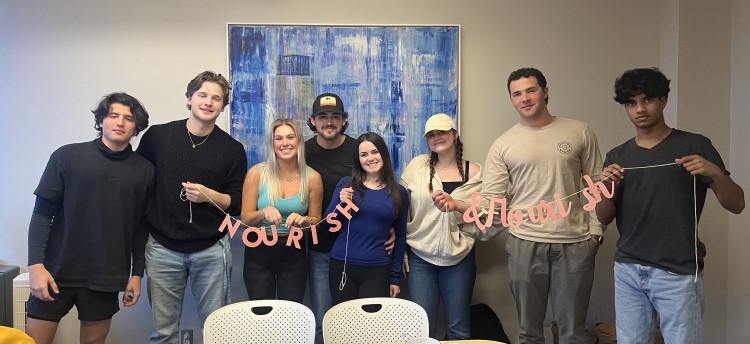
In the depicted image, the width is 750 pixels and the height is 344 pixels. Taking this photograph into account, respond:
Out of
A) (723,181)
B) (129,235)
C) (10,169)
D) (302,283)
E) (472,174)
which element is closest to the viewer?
(723,181)

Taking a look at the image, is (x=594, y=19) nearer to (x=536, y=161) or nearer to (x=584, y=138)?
Answer: (x=584, y=138)

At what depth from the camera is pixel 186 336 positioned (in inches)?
115

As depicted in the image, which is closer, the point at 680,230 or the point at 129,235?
the point at 680,230

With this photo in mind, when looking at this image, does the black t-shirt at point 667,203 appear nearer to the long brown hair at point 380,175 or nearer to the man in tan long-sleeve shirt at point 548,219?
the man in tan long-sleeve shirt at point 548,219

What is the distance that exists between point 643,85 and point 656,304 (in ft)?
2.96

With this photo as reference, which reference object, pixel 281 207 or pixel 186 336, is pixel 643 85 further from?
pixel 186 336

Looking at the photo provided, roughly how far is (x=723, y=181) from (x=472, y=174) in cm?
108

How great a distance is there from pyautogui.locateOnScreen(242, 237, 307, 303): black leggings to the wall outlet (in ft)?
2.71

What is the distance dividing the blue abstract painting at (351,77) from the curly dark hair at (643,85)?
1.06m

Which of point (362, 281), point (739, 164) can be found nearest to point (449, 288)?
point (362, 281)

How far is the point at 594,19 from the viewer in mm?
3051

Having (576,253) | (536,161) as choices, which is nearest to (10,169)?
(536,161)

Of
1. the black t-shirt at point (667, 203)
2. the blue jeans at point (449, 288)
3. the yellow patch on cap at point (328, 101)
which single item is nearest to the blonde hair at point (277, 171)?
the yellow patch on cap at point (328, 101)

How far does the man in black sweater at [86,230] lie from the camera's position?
83.4 inches
